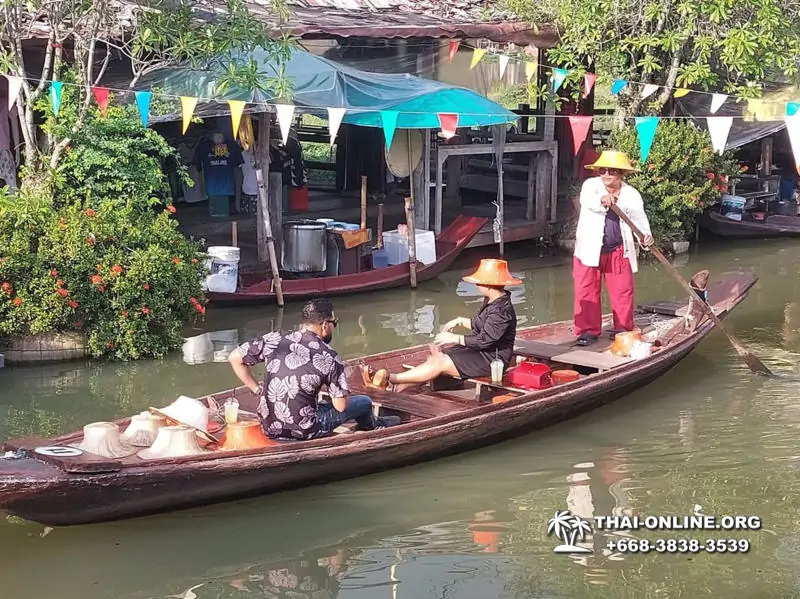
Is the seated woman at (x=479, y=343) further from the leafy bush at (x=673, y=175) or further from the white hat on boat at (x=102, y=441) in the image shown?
the leafy bush at (x=673, y=175)

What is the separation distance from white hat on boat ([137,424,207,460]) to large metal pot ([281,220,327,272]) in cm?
609

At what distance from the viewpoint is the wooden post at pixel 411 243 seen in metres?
12.4

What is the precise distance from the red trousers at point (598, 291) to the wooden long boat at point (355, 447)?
0.65 feet

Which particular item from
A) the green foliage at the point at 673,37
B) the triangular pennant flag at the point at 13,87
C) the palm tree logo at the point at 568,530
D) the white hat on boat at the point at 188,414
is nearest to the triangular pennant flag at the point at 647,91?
the green foliage at the point at 673,37

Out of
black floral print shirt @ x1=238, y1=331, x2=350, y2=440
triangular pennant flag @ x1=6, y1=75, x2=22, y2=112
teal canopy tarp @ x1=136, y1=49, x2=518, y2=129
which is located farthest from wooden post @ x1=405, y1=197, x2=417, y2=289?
black floral print shirt @ x1=238, y1=331, x2=350, y2=440

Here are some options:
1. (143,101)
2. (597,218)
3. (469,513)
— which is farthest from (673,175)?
(469,513)

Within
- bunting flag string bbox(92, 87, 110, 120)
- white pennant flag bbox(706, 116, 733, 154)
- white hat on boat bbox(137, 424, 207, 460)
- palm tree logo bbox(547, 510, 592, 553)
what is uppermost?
bunting flag string bbox(92, 87, 110, 120)

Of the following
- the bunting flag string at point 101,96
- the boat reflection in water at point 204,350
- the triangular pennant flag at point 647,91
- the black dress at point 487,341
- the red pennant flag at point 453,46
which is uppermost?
the red pennant flag at point 453,46

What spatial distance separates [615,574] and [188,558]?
2.35 meters

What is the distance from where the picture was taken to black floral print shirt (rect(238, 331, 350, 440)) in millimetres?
6059

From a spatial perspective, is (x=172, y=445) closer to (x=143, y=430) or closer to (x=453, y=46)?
(x=143, y=430)

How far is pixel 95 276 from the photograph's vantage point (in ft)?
29.5

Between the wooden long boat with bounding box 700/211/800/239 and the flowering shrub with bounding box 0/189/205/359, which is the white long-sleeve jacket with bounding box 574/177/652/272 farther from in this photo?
the wooden long boat with bounding box 700/211/800/239

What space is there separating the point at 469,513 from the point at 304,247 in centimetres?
597
